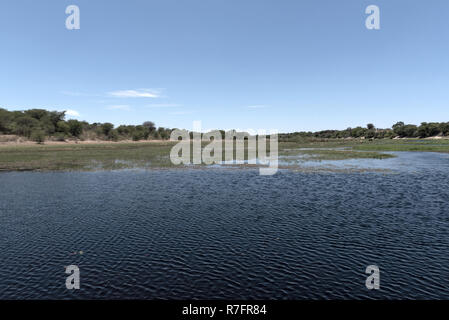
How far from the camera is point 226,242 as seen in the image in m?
20.5

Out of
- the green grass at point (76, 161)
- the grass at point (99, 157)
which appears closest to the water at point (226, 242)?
the green grass at point (76, 161)

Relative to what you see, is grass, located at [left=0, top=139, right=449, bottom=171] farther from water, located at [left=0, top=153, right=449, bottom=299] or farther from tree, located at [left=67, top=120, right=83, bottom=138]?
tree, located at [left=67, top=120, right=83, bottom=138]

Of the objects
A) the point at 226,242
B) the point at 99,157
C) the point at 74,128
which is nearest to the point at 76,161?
the point at 99,157

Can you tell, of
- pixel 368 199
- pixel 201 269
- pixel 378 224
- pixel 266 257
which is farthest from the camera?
pixel 368 199

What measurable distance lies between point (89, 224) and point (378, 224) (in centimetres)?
2893

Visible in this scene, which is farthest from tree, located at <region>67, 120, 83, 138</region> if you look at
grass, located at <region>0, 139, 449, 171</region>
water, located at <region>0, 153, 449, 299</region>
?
water, located at <region>0, 153, 449, 299</region>

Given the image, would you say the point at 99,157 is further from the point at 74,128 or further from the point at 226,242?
the point at 74,128

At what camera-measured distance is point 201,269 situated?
16375 millimetres

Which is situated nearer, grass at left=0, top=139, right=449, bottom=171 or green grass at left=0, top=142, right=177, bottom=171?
green grass at left=0, top=142, right=177, bottom=171

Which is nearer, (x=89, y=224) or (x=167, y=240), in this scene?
(x=167, y=240)

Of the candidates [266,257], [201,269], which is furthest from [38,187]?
[266,257]

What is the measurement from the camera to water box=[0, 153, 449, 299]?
14414 millimetres
